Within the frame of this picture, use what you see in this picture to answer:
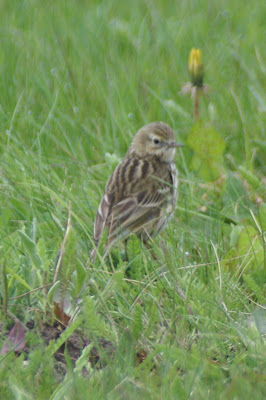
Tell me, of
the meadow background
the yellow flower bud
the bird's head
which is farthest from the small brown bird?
the yellow flower bud

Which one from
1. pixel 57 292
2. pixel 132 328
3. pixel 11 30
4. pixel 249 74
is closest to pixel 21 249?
pixel 57 292

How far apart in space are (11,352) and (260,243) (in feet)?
6.00

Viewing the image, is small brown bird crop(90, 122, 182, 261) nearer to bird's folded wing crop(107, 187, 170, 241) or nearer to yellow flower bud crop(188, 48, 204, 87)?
bird's folded wing crop(107, 187, 170, 241)

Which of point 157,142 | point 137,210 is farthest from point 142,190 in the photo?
point 157,142

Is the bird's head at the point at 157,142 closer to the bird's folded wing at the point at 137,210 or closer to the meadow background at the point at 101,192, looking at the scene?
the meadow background at the point at 101,192

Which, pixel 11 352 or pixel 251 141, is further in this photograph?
pixel 251 141

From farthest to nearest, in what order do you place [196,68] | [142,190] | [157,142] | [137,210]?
[196,68] → [157,142] → [142,190] → [137,210]

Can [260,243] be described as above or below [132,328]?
below

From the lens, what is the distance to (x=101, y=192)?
18.5 feet

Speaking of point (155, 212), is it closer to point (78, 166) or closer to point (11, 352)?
point (78, 166)

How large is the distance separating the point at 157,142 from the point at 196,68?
2.17 ft

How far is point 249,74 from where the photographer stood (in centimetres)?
693

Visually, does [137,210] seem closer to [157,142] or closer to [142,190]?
[142,190]

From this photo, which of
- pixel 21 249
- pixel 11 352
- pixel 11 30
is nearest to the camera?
pixel 11 352
